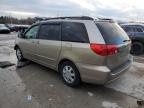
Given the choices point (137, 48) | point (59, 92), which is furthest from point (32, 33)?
point (137, 48)

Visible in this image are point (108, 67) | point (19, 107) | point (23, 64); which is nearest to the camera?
point (19, 107)

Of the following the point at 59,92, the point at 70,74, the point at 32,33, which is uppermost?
the point at 32,33

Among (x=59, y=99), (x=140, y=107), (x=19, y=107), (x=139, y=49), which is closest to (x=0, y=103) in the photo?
(x=19, y=107)

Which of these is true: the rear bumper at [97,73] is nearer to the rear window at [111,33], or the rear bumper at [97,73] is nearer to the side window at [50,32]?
the rear window at [111,33]

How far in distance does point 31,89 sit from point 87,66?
1579 mm

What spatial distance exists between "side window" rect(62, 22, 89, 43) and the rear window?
15.1 inches

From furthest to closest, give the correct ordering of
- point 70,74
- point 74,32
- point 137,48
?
1. point 137,48
2. point 70,74
3. point 74,32

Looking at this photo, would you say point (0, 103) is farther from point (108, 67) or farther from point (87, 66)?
point (108, 67)

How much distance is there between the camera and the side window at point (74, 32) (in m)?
4.12

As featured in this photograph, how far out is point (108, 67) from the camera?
3.92 metres

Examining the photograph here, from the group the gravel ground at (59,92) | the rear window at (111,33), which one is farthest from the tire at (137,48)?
the rear window at (111,33)

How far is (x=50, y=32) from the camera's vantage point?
5.13 metres

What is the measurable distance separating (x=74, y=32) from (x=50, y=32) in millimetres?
1044

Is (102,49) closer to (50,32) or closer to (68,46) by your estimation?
(68,46)
